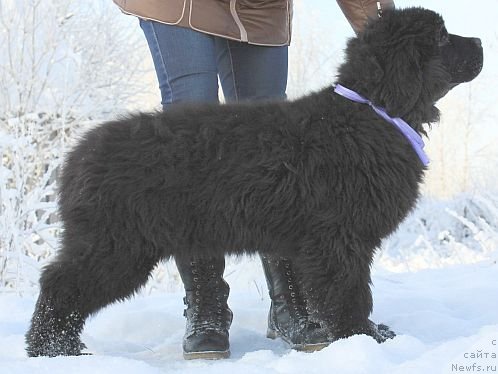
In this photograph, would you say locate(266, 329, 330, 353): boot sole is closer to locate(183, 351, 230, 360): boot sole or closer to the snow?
the snow

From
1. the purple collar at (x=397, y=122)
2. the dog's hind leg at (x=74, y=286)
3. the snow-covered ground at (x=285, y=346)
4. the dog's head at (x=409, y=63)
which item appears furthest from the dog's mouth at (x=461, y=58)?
the dog's hind leg at (x=74, y=286)

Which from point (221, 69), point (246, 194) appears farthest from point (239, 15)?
point (246, 194)

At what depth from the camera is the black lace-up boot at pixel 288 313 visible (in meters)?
3.08

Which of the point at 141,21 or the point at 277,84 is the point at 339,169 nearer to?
the point at 277,84

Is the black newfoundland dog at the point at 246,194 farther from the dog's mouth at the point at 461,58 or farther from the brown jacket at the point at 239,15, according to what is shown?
the brown jacket at the point at 239,15

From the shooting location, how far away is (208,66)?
10.1 feet

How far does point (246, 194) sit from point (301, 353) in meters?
0.67

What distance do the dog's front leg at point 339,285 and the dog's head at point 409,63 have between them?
26.3 inches

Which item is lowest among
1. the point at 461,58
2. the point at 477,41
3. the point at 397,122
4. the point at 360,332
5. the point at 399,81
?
the point at 360,332

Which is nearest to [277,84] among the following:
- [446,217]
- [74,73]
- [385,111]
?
[385,111]

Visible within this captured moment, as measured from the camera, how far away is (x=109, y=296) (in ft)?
8.95

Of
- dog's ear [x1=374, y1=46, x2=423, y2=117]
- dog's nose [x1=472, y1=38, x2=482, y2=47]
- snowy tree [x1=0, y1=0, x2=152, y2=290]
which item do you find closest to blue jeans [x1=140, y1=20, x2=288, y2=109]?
dog's ear [x1=374, y1=46, x2=423, y2=117]

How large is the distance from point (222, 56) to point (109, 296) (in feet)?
4.34

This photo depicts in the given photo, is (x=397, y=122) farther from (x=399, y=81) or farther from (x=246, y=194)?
(x=246, y=194)
